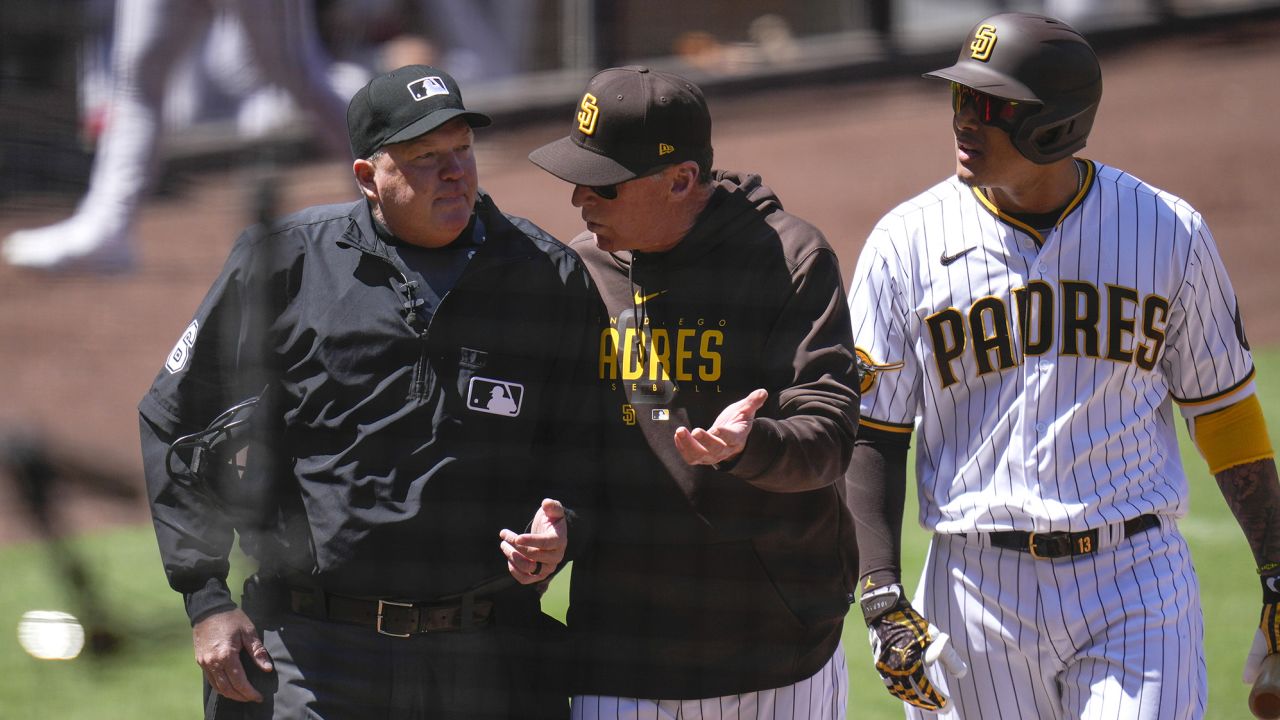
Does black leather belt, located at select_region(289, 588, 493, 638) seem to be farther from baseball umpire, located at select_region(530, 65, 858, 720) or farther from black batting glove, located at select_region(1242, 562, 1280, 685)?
black batting glove, located at select_region(1242, 562, 1280, 685)

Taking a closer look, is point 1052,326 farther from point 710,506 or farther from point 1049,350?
point 710,506

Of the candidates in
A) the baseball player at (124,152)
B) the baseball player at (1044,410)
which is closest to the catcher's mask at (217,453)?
the baseball player at (124,152)

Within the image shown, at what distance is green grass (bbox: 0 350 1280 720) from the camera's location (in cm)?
440

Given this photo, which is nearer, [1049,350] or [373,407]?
[373,407]

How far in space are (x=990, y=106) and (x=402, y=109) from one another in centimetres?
104

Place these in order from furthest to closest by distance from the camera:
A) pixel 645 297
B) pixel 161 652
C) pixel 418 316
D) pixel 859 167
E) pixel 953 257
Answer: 1. pixel 859 167
2. pixel 161 652
3. pixel 953 257
4. pixel 645 297
5. pixel 418 316

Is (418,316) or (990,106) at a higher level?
(990,106)

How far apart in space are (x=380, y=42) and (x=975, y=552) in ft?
22.1

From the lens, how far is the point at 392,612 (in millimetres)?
2484

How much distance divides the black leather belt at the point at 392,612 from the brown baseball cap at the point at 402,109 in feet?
2.51

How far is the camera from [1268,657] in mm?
2742

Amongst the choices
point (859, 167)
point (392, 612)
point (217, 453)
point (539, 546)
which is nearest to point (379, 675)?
point (392, 612)

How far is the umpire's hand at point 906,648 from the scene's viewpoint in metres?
2.62

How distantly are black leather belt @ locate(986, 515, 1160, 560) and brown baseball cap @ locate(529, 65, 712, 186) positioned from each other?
87 cm
